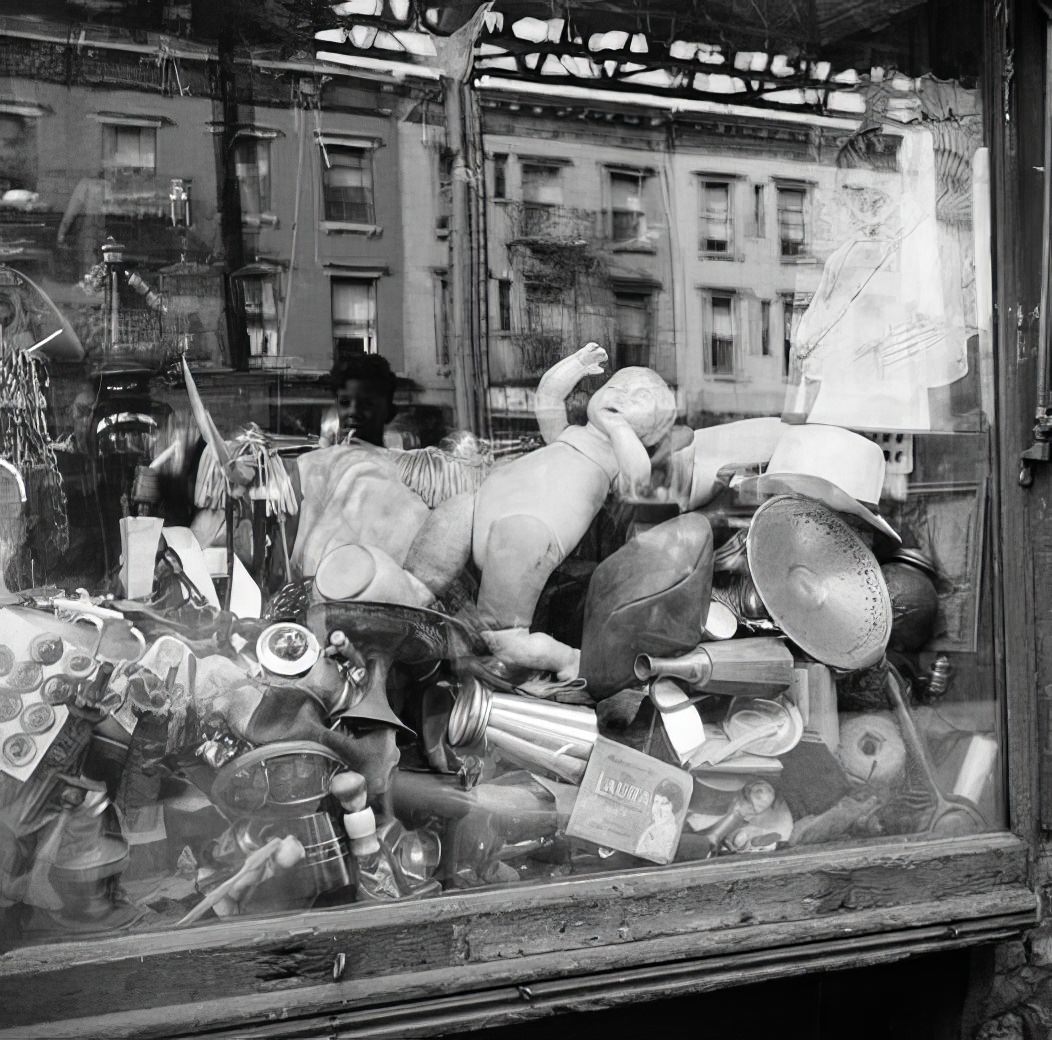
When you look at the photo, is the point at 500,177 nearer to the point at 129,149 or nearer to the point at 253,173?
the point at 253,173

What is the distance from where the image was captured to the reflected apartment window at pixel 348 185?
3371mm

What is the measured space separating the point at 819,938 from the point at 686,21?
2.81m

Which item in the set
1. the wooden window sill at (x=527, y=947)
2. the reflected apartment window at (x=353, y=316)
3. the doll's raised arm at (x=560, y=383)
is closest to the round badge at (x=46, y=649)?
the wooden window sill at (x=527, y=947)

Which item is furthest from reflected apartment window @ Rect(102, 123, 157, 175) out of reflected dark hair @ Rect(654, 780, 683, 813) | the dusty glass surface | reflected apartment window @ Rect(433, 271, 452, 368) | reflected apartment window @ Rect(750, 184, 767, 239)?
reflected dark hair @ Rect(654, 780, 683, 813)

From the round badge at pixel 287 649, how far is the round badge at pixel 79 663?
0.41 meters

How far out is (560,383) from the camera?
Answer: 3.61 m

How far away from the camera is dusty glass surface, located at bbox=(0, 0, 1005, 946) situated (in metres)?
3.09

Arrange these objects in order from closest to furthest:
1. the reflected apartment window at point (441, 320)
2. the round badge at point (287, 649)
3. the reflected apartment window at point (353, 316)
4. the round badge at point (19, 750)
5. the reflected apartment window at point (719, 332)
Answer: the round badge at point (19, 750), the round badge at point (287, 649), the reflected apartment window at point (353, 316), the reflected apartment window at point (441, 320), the reflected apartment window at point (719, 332)

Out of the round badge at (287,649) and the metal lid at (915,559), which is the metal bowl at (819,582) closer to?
the metal lid at (915,559)

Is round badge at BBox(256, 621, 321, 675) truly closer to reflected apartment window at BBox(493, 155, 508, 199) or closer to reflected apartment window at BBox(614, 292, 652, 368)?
reflected apartment window at BBox(614, 292, 652, 368)

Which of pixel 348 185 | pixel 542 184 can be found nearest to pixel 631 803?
pixel 542 184

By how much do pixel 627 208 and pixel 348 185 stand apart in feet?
2.76

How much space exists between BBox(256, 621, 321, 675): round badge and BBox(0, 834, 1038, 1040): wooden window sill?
0.65m

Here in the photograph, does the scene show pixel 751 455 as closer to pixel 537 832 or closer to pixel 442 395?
pixel 442 395
